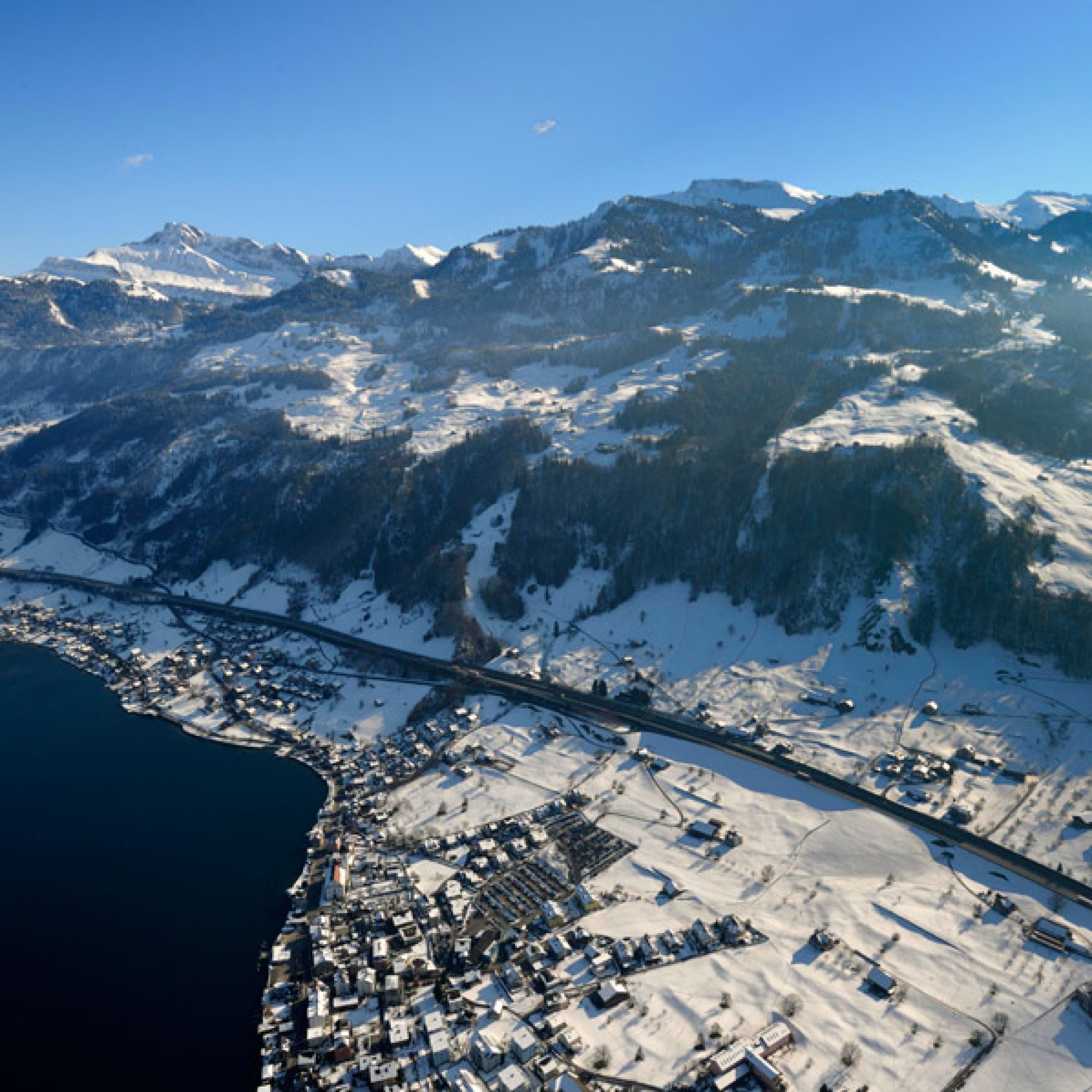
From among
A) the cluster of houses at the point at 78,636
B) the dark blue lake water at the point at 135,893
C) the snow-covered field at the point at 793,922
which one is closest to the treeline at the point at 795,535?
the snow-covered field at the point at 793,922

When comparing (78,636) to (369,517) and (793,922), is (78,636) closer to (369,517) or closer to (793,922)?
(369,517)

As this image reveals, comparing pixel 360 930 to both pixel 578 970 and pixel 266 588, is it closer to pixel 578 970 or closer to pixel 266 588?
pixel 578 970

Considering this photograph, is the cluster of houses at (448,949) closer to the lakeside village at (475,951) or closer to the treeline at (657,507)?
the lakeside village at (475,951)

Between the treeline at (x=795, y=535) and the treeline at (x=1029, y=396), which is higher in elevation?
the treeline at (x=1029, y=396)

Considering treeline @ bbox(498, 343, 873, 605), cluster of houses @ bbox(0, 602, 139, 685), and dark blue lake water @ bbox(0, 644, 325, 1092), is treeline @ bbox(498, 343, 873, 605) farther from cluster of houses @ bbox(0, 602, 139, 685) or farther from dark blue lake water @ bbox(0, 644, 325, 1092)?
cluster of houses @ bbox(0, 602, 139, 685)

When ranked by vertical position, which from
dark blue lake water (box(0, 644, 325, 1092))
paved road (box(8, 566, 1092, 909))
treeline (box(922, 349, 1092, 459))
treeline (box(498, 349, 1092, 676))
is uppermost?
treeline (box(922, 349, 1092, 459))

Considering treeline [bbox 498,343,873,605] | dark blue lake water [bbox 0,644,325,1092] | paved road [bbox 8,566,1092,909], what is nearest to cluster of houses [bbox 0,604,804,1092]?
dark blue lake water [bbox 0,644,325,1092]

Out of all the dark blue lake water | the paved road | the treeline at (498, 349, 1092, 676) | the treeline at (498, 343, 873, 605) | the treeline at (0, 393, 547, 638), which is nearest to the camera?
the dark blue lake water
